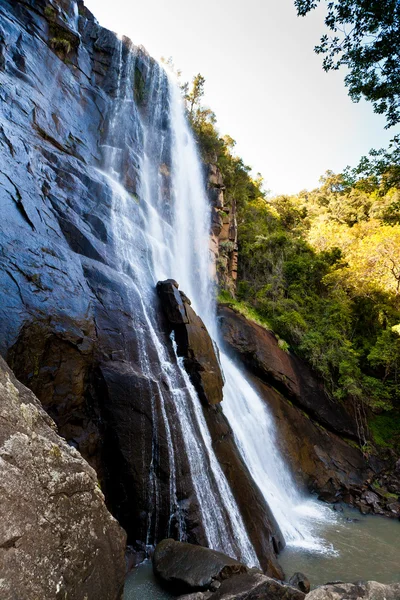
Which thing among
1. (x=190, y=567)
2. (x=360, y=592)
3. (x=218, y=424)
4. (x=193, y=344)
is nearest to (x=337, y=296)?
(x=193, y=344)

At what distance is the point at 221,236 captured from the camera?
2177 cm

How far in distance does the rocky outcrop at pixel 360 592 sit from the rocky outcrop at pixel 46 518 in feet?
7.08

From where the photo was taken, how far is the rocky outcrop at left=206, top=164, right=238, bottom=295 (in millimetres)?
20391

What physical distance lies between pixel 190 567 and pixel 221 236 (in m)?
18.7

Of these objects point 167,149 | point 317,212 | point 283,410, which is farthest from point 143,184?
point 317,212

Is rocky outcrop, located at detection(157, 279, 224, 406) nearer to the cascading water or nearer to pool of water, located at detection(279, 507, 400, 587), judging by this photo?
the cascading water

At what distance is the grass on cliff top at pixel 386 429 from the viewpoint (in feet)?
50.0

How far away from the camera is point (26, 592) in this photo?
2.29 metres

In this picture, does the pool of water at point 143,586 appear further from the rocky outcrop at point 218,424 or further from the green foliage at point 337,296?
the green foliage at point 337,296

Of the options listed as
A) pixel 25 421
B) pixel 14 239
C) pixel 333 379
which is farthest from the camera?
pixel 333 379

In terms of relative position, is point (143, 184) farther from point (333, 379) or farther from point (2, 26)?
point (333, 379)

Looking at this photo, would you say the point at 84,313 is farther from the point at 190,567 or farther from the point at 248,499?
the point at 248,499

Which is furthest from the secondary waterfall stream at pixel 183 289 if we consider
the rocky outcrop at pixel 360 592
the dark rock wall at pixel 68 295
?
the rocky outcrop at pixel 360 592

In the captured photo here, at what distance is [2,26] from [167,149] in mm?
9650
